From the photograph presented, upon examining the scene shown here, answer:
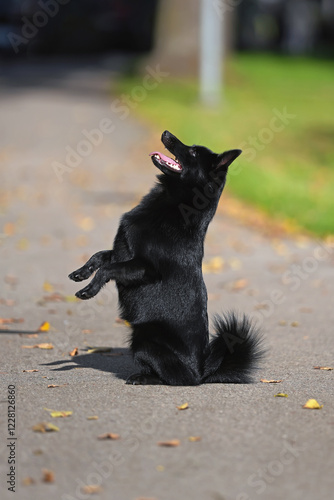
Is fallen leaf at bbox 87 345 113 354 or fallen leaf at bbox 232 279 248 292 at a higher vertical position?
fallen leaf at bbox 87 345 113 354

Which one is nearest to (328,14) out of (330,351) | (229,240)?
(229,240)

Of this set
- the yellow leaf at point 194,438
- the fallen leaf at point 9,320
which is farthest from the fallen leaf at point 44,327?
the yellow leaf at point 194,438

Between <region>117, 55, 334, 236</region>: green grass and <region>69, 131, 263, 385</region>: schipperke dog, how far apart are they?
706cm

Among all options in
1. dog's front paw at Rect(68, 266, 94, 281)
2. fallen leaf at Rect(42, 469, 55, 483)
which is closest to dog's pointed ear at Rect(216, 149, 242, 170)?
dog's front paw at Rect(68, 266, 94, 281)

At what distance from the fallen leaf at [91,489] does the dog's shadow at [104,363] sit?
78.5 inches

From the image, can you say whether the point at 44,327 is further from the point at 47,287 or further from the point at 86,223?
the point at 86,223

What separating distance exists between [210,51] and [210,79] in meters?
1.09

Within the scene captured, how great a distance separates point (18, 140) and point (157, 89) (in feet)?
31.3

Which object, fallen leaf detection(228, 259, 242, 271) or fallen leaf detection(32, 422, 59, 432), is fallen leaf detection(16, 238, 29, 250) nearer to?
fallen leaf detection(228, 259, 242, 271)

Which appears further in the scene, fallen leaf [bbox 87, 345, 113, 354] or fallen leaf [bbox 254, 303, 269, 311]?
fallen leaf [bbox 254, 303, 269, 311]

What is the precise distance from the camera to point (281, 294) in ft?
30.9

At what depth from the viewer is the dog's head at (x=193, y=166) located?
233 inches

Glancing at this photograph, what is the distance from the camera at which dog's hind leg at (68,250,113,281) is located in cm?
592

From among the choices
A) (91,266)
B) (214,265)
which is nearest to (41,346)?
(91,266)
